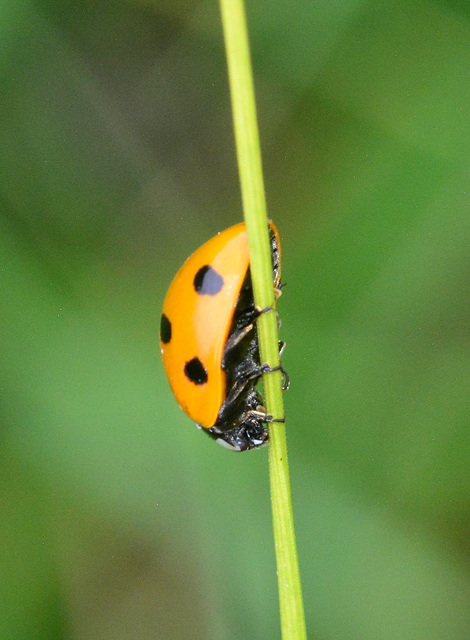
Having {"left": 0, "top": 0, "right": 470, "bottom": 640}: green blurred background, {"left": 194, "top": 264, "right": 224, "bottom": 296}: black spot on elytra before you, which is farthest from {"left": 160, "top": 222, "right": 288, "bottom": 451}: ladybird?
{"left": 0, "top": 0, "right": 470, "bottom": 640}: green blurred background

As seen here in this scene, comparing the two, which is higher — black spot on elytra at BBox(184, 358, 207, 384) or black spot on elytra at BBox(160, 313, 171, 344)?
black spot on elytra at BBox(160, 313, 171, 344)

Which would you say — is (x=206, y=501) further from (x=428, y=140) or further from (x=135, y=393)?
(x=428, y=140)

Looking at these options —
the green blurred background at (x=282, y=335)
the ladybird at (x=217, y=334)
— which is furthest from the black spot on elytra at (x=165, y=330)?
the green blurred background at (x=282, y=335)

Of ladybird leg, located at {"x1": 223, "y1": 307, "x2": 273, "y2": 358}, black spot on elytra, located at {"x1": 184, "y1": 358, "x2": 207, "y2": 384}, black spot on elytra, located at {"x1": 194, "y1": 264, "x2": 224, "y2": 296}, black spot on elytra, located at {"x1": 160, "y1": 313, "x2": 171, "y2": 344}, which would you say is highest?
black spot on elytra, located at {"x1": 194, "y1": 264, "x2": 224, "y2": 296}

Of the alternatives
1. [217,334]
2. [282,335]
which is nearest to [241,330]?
[217,334]

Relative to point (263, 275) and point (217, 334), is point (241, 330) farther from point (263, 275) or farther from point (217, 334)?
point (263, 275)

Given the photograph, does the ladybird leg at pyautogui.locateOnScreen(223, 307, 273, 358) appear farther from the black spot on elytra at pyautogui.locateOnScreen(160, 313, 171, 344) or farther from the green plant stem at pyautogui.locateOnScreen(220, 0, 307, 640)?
the green plant stem at pyautogui.locateOnScreen(220, 0, 307, 640)

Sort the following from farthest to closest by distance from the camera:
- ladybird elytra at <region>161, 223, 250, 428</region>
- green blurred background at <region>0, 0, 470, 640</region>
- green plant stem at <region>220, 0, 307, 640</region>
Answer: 1. green blurred background at <region>0, 0, 470, 640</region>
2. ladybird elytra at <region>161, 223, 250, 428</region>
3. green plant stem at <region>220, 0, 307, 640</region>
